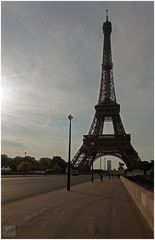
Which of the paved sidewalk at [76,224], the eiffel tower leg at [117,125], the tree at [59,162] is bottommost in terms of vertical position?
the tree at [59,162]

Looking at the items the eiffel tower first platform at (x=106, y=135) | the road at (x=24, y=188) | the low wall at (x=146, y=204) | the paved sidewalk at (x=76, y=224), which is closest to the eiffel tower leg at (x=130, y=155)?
the eiffel tower first platform at (x=106, y=135)

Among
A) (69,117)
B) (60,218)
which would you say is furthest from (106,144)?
(60,218)

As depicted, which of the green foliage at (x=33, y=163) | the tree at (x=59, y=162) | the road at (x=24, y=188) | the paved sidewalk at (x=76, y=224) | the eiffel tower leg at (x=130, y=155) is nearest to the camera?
the paved sidewalk at (x=76, y=224)

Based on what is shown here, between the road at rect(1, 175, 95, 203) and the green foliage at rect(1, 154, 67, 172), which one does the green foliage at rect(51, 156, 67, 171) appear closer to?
the green foliage at rect(1, 154, 67, 172)

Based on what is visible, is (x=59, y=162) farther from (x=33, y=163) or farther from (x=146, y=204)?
(x=146, y=204)

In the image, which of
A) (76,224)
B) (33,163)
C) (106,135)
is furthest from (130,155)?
(33,163)

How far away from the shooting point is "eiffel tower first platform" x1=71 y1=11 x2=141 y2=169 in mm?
80750

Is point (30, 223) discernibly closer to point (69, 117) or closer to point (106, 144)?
point (69, 117)

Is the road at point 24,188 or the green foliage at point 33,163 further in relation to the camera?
the green foliage at point 33,163

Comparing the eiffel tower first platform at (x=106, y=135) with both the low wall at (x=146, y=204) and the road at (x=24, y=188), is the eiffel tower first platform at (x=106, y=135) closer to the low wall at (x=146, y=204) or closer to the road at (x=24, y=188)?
the road at (x=24, y=188)

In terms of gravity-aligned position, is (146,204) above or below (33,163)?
above

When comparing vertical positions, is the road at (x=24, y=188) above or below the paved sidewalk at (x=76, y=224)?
below

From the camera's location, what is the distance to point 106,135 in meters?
83.2

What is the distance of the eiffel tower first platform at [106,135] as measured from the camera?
80.8 m
